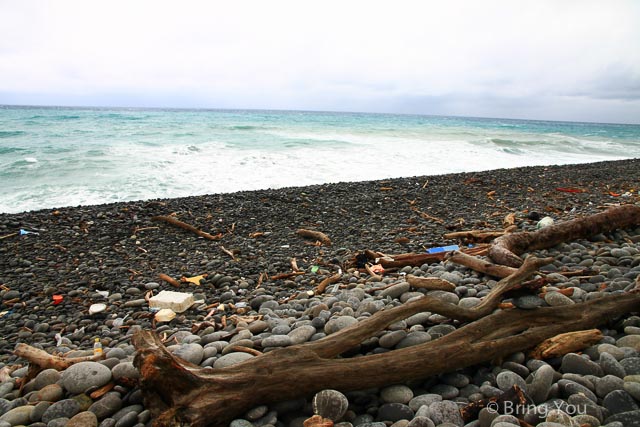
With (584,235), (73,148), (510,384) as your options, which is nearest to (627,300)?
(510,384)

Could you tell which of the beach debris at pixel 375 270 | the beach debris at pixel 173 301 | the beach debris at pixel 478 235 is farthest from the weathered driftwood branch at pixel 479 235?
the beach debris at pixel 173 301

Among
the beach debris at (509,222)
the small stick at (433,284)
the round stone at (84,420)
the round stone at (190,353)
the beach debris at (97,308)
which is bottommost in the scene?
the beach debris at (97,308)

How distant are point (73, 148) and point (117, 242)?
1259 centimetres

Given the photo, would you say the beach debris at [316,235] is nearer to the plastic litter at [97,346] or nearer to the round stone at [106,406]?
the plastic litter at [97,346]

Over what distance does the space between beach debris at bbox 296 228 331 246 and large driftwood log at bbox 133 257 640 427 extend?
3.20 meters

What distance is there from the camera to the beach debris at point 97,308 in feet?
11.9

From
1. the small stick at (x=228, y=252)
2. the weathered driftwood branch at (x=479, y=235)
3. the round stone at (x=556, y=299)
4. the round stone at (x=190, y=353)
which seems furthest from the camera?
the small stick at (x=228, y=252)

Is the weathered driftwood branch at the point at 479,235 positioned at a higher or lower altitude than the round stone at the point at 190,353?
higher

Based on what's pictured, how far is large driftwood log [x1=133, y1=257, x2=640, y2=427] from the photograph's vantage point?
1.71 m

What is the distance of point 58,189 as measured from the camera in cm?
955

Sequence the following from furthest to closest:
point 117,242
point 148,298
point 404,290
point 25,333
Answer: point 117,242 < point 148,298 < point 25,333 < point 404,290

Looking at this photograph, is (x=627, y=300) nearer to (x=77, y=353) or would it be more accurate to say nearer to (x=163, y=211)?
(x=77, y=353)

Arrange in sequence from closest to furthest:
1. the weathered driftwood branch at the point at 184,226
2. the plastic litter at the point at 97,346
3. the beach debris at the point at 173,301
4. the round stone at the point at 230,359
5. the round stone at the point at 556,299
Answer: the round stone at the point at 230,359, the round stone at the point at 556,299, the plastic litter at the point at 97,346, the beach debris at the point at 173,301, the weathered driftwood branch at the point at 184,226

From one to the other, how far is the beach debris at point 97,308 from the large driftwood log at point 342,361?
2.04m
